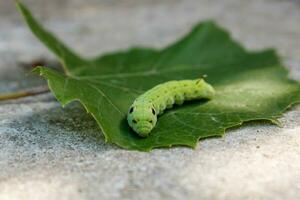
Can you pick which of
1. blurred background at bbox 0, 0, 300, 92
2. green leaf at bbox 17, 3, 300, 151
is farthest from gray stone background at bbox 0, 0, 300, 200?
blurred background at bbox 0, 0, 300, 92

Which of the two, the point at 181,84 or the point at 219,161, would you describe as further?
the point at 181,84

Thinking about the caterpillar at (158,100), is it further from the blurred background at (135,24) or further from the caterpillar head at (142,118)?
the blurred background at (135,24)

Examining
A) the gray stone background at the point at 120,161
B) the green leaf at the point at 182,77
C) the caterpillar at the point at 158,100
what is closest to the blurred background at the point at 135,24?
the gray stone background at the point at 120,161

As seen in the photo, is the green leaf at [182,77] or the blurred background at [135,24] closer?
the green leaf at [182,77]

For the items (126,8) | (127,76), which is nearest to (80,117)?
(127,76)

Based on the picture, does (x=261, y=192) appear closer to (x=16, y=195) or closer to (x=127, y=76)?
(x=16, y=195)

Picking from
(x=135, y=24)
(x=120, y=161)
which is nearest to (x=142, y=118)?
(x=120, y=161)
